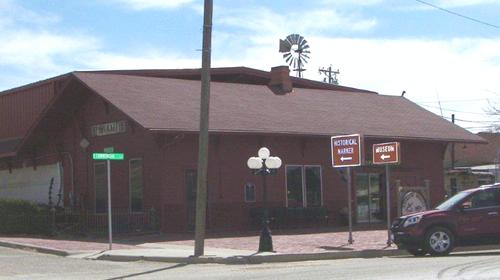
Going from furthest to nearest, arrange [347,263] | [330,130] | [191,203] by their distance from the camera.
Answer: [330,130]
[191,203]
[347,263]

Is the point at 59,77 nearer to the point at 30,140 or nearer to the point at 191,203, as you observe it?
the point at 30,140

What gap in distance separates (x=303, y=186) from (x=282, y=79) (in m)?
→ 5.91

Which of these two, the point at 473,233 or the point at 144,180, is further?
the point at 144,180

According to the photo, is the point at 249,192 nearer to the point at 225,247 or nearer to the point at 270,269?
the point at 225,247

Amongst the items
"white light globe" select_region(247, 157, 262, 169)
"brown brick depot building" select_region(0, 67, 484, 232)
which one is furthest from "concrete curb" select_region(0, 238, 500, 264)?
"brown brick depot building" select_region(0, 67, 484, 232)

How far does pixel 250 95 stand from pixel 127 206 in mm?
6999

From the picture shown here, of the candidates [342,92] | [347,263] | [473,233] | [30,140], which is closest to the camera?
[347,263]

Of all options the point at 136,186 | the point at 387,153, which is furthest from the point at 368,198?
the point at 387,153

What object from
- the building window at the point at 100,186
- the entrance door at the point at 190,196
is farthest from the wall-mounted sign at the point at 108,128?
the entrance door at the point at 190,196

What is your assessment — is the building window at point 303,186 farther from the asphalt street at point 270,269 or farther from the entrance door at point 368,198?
the asphalt street at point 270,269

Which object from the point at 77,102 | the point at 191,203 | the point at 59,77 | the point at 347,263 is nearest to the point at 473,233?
the point at 347,263

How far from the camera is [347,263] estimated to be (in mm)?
16484

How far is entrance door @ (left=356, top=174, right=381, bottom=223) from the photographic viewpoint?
Result: 29891 millimetres

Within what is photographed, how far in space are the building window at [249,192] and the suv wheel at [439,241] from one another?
9.97 m
